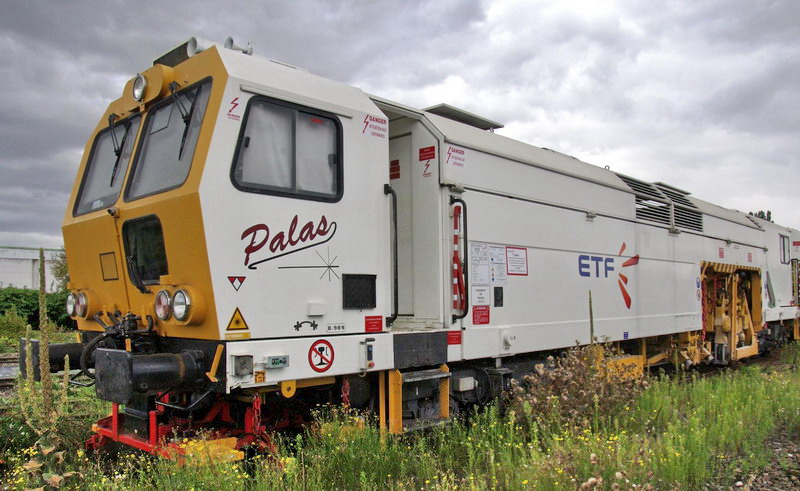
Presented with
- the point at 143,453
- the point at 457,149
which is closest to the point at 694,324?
the point at 457,149

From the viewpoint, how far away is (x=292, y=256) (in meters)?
4.81

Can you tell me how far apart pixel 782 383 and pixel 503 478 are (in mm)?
5499

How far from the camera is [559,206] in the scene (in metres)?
7.82

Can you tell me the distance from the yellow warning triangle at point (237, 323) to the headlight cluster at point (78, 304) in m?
2.09

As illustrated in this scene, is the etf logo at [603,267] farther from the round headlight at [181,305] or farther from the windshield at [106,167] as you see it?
the windshield at [106,167]

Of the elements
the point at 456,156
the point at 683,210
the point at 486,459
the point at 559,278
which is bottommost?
the point at 486,459

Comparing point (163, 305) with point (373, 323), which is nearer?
point (163, 305)

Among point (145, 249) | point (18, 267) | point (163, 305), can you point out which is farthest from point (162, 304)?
point (18, 267)

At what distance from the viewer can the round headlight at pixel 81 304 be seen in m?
5.75

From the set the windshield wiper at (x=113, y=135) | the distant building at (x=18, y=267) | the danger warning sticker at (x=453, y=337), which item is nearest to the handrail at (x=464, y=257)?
the danger warning sticker at (x=453, y=337)

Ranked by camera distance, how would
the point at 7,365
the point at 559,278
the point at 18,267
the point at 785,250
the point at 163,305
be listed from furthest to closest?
the point at 18,267
the point at 785,250
the point at 7,365
the point at 559,278
the point at 163,305

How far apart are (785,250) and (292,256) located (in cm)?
1502

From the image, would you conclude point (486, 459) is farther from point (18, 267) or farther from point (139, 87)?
point (18, 267)

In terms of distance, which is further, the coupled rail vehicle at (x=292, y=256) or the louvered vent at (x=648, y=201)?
the louvered vent at (x=648, y=201)
